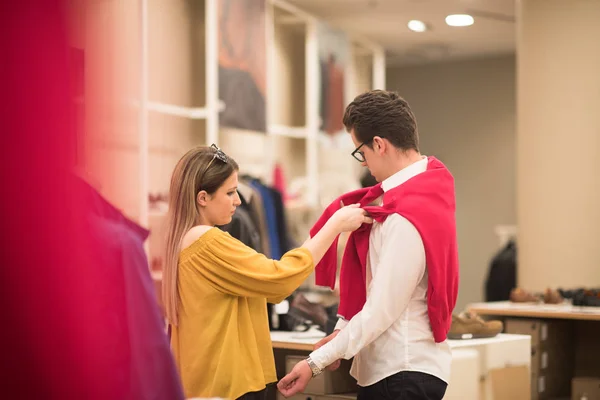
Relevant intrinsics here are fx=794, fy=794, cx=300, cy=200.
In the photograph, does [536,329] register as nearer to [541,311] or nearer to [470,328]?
[541,311]

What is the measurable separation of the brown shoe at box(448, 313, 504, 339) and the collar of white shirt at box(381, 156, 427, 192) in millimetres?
1300

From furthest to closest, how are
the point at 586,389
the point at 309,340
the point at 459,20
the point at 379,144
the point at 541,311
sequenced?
1. the point at 459,20
2. the point at 541,311
3. the point at 586,389
4. the point at 309,340
5. the point at 379,144

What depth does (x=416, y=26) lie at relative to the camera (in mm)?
7500

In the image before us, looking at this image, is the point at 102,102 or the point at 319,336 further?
the point at 319,336

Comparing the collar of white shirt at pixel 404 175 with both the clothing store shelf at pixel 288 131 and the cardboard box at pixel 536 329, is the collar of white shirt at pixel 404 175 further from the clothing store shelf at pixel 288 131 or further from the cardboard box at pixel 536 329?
the clothing store shelf at pixel 288 131

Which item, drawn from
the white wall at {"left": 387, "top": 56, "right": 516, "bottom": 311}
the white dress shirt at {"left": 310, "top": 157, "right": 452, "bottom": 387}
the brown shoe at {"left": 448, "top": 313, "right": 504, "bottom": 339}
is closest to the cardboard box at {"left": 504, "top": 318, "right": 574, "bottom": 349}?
the brown shoe at {"left": 448, "top": 313, "right": 504, "bottom": 339}

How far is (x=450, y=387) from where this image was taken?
111 inches

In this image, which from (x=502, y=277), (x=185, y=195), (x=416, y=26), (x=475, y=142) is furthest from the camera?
(x=475, y=142)

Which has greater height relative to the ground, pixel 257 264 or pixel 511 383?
pixel 257 264

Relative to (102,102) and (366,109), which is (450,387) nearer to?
(366,109)

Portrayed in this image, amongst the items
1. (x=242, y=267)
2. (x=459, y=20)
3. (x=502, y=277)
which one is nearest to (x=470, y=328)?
(x=242, y=267)

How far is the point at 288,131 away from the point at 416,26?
6.19 feet

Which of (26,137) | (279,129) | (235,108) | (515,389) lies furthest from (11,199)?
(279,129)

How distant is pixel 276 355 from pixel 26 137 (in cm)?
268
